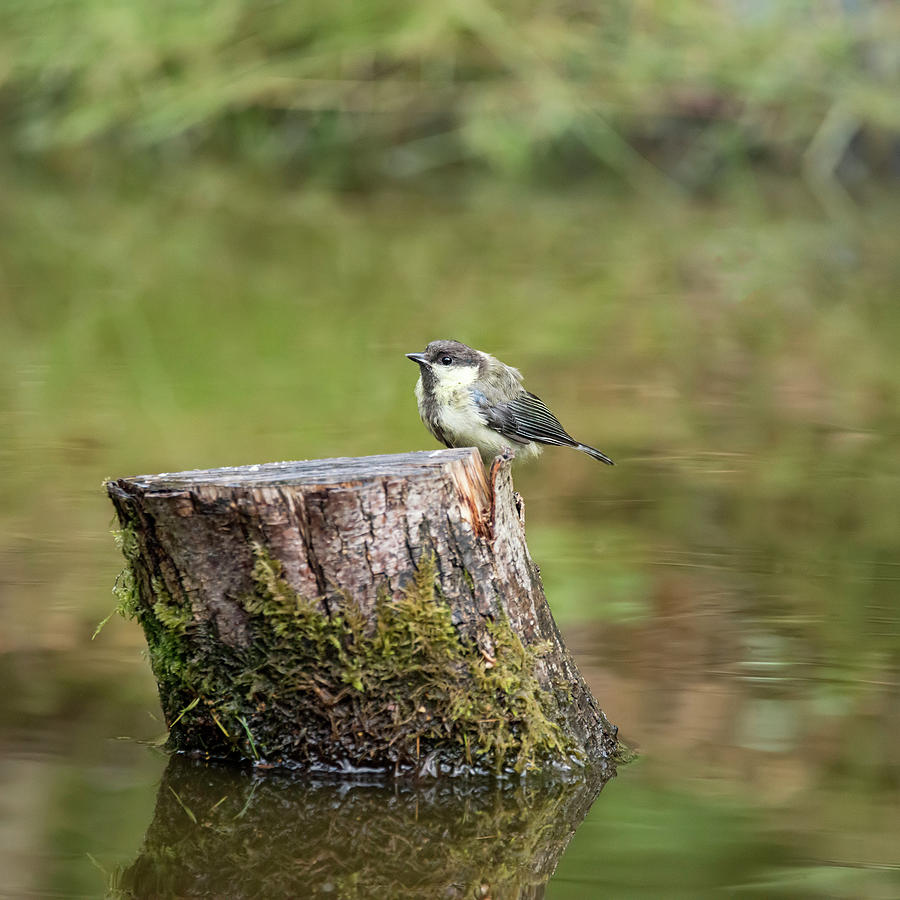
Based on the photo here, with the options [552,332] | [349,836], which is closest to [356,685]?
[349,836]

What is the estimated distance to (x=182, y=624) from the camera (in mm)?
3633

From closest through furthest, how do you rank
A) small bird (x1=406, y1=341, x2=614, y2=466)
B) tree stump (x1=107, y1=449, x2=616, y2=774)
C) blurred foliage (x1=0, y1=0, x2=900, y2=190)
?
tree stump (x1=107, y1=449, x2=616, y2=774) < small bird (x1=406, y1=341, x2=614, y2=466) < blurred foliage (x1=0, y1=0, x2=900, y2=190)

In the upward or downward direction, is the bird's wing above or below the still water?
above

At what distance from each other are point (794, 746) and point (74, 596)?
2283 millimetres

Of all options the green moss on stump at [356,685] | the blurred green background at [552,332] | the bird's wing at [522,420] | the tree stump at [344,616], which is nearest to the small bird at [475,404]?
the bird's wing at [522,420]

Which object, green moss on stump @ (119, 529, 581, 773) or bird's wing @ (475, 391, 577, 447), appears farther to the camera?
bird's wing @ (475, 391, 577, 447)

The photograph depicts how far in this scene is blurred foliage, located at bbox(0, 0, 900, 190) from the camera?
63.6 ft

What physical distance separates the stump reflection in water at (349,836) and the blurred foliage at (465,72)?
16483mm

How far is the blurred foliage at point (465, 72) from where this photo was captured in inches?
763

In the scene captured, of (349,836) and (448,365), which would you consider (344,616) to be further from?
(448,365)

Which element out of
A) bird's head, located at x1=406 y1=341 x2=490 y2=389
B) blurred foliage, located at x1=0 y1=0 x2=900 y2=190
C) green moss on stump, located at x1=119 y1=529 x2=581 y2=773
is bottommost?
green moss on stump, located at x1=119 y1=529 x2=581 y2=773

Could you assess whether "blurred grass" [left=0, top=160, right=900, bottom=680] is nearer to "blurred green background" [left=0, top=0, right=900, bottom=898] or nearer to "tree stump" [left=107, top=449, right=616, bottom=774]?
"blurred green background" [left=0, top=0, right=900, bottom=898]

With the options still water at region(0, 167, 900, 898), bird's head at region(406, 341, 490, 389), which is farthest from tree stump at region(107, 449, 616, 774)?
bird's head at region(406, 341, 490, 389)

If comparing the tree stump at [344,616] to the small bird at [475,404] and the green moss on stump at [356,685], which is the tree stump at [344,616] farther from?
the small bird at [475,404]
